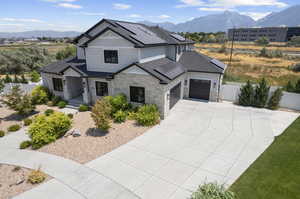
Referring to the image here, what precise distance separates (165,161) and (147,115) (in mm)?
4986

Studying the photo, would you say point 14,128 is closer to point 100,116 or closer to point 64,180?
point 100,116

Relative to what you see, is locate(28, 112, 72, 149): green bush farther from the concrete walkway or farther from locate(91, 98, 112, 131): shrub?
locate(91, 98, 112, 131): shrub

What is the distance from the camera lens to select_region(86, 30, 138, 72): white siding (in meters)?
15.8

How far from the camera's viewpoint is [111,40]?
16078 mm

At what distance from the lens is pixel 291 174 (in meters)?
8.46

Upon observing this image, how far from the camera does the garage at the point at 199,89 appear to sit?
19.7 m

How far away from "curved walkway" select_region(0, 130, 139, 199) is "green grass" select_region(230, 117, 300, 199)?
15.6ft

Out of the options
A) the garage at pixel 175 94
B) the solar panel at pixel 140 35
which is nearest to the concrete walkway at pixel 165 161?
the garage at pixel 175 94

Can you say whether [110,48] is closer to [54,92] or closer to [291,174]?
[54,92]

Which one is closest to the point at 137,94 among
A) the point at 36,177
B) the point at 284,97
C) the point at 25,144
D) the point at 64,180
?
the point at 25,144

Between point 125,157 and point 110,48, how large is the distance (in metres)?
10.3

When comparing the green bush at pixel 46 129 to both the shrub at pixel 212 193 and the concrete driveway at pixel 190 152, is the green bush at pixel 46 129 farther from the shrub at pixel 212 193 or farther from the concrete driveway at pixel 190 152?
the shrub at pixel 212 193

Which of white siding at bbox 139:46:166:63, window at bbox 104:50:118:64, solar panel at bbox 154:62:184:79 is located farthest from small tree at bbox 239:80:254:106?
window at bbox 104:50:118:64

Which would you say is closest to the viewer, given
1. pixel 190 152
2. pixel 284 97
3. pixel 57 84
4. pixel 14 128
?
pixel 190 152
